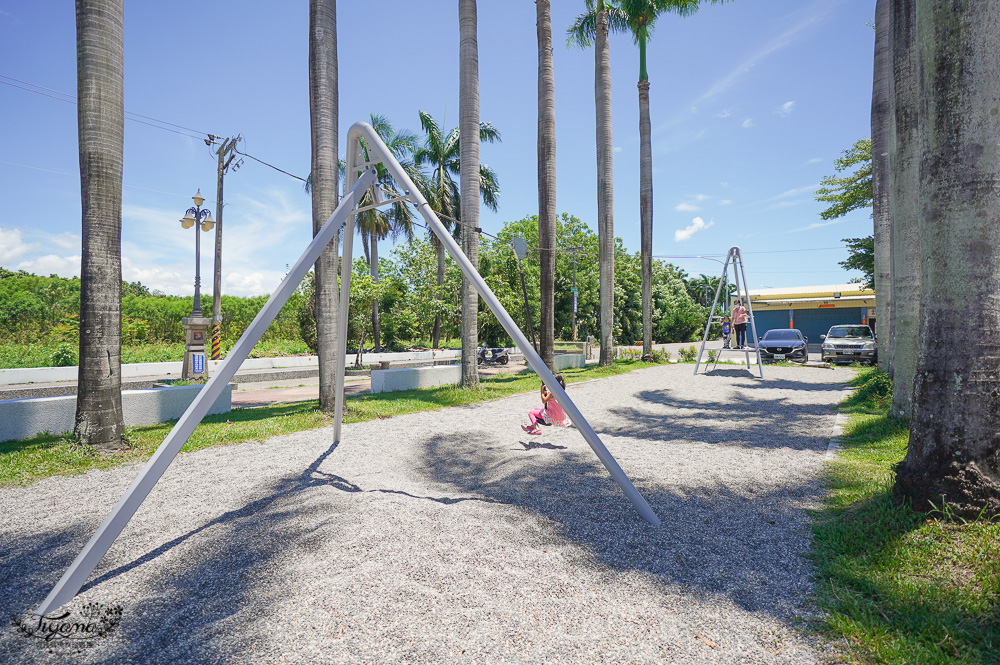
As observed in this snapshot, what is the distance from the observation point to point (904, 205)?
7129 millimetres

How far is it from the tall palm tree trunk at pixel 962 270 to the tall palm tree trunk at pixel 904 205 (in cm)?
420

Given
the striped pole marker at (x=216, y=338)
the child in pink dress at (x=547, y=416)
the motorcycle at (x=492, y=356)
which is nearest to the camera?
the child in pink dress at (x=547, y=416)

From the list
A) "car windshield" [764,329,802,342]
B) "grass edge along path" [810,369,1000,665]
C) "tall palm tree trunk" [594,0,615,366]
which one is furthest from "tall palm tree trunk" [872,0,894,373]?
"car windshield" [764,329,802,342]

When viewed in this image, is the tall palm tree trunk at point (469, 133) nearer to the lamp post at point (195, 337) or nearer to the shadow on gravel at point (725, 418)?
the shadow on gravel at point (725, 418)

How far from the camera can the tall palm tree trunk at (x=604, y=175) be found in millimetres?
17078

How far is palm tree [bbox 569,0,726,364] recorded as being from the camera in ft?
64.4

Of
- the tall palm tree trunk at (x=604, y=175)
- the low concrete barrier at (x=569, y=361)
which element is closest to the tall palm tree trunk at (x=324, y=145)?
the low concrete barrier at (x=569, y=361)

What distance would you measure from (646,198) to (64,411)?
65.9ft

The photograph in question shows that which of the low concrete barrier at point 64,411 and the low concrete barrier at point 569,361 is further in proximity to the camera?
the low concrete barrier at point 569,361

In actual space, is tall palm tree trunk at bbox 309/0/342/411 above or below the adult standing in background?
above

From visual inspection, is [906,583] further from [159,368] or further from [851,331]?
[159,368]

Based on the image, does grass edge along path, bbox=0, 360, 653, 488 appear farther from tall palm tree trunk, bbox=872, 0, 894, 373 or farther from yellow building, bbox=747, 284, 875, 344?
yellow building, bbox=747, 284, 875, 344

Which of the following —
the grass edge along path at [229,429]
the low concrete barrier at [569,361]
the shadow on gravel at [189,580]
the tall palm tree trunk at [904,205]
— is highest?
the tall palm tree trunk at [904,205]

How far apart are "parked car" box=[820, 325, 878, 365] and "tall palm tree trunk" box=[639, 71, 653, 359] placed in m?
6.91
